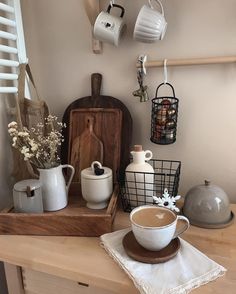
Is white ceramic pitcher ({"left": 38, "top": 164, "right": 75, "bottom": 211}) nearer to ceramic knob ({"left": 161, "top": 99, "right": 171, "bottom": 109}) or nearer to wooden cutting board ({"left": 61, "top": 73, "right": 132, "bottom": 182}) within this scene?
wooden cutting board ({"left": 61, "top": 73, "right": 132, "bottom": 182})

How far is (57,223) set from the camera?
87 centimetres

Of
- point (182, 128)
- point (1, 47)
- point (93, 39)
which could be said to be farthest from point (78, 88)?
point (182, 128)

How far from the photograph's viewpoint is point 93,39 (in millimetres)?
1069

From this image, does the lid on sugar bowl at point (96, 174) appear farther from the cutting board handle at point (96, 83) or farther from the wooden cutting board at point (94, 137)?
the cutting board handle at point (96, 83)

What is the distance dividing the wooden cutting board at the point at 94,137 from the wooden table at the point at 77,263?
28 cm

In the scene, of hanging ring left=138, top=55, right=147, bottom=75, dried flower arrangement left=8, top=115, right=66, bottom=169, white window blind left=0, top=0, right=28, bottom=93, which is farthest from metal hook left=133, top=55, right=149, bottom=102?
white window blind left=0, top=0, right=28, bottom=93

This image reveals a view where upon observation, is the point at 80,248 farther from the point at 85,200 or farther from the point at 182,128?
the point at 182,128

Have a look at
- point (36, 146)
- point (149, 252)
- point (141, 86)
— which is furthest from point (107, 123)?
point (149, 252)

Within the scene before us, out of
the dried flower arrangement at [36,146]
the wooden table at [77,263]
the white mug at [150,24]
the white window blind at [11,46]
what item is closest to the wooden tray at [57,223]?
the wooden table at [77,263]

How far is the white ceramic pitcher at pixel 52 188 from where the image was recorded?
0.92 m

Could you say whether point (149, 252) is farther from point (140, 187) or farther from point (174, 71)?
point (174, 71)

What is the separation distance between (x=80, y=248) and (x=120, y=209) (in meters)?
0.24

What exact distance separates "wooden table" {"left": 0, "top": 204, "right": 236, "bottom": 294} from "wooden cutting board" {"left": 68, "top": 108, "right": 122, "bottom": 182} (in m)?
0.28

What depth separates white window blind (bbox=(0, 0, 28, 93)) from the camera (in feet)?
3.28
